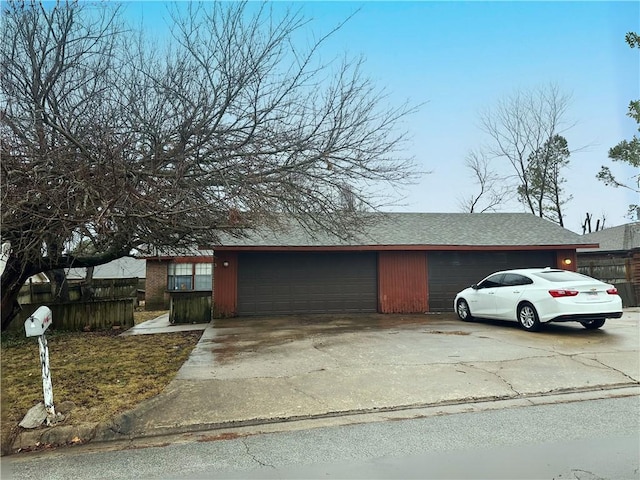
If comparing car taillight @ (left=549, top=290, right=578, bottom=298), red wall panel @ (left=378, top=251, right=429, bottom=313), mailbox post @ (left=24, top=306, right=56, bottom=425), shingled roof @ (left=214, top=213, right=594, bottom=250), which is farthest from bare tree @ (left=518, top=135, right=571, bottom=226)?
mailbox post @ (left=24, top=306, right=56, bottom=425)

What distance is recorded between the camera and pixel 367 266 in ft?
47.9

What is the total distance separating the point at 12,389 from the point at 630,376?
28.1 feet

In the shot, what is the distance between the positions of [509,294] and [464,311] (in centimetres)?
195

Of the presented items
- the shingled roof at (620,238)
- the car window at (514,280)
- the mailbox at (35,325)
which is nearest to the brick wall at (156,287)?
the car window at (514,280)

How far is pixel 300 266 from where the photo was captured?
46.9ft

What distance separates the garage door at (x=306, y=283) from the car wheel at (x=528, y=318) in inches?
218

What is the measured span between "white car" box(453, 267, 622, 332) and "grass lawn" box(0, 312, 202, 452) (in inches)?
288

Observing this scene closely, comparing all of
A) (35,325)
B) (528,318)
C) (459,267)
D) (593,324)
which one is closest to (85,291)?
(459,267)

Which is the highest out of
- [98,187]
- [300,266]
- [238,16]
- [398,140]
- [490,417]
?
[238,16]

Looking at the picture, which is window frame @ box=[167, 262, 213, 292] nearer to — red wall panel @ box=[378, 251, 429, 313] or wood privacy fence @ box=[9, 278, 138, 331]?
wood privacy fence @ box=[9, 278, 138, 331]

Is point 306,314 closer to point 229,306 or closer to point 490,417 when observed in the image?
point 229,306

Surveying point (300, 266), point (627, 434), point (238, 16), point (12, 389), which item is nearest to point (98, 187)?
point (12, 389)

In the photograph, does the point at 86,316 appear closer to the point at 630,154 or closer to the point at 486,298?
the point at 486,298

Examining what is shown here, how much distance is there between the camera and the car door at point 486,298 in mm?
10656
